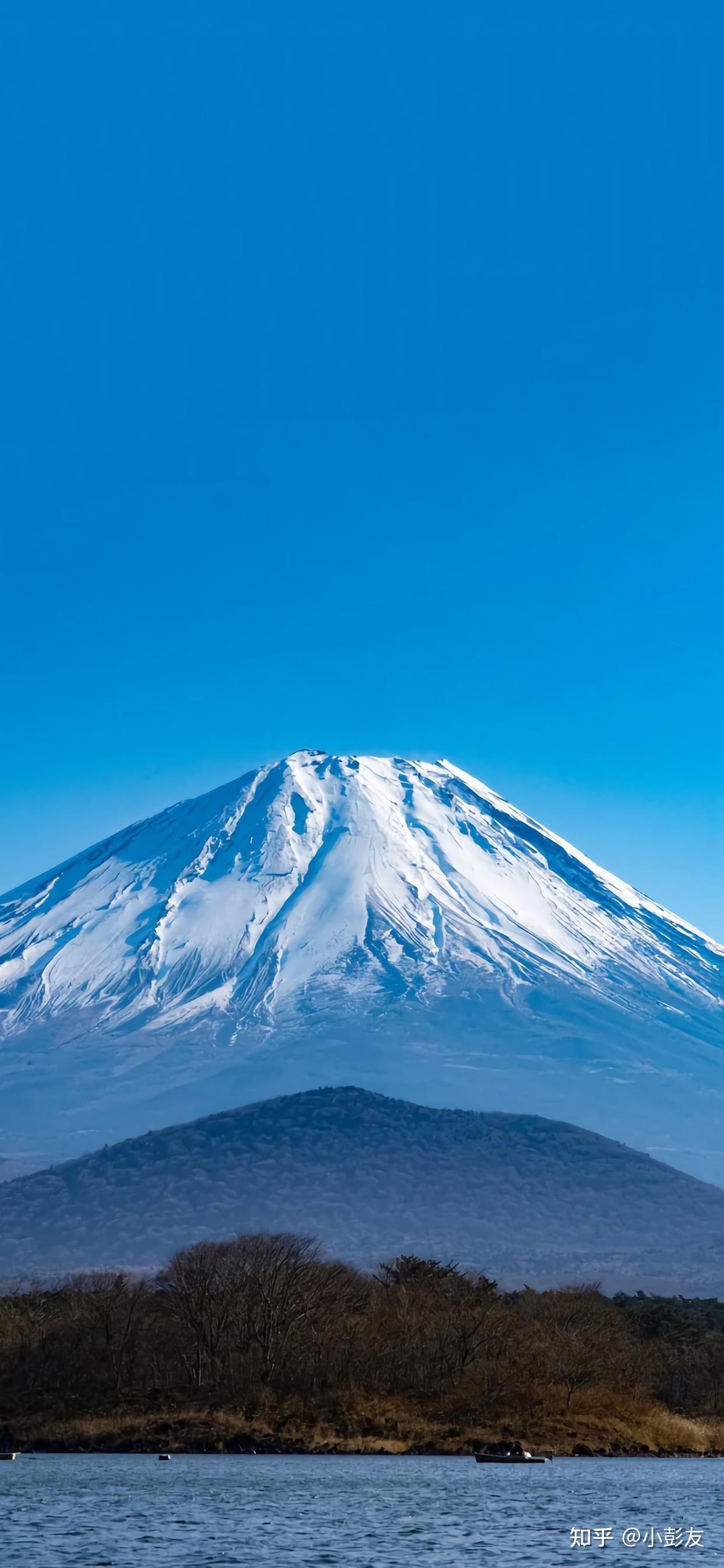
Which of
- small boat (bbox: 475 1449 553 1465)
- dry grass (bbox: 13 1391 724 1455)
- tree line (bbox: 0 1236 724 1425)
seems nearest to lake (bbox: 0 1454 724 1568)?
small boat (bbox: 475 1449 553 1465)

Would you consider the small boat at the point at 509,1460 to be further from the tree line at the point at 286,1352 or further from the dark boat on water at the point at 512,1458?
the tree line at the point at 286,1352

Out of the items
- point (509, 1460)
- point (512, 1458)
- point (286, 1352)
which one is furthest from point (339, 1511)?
point (286, 1352)

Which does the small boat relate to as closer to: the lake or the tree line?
the lake

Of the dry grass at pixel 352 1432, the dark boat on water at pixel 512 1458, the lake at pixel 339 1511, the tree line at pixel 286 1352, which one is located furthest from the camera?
the tree line at pixel 286 1352

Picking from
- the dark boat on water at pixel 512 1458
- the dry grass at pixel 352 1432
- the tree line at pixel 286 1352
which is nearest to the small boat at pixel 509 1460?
the dark boat on water at pixel 512 1458

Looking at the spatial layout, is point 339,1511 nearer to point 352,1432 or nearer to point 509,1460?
point 509,1460

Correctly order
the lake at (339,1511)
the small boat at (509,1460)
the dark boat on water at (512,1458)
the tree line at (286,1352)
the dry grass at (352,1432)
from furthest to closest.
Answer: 1. the tree line at (286,1352)
2. the dry grass at (352,1432)
3. the dark boat on water at (512,1458)
4. the small boat at (509,1460)
5. the lake at (339,1511)
